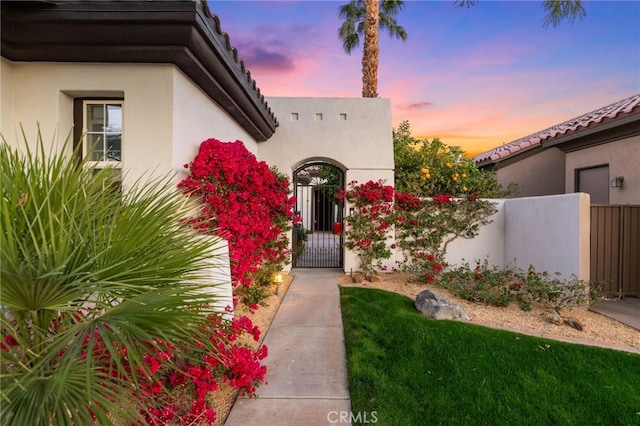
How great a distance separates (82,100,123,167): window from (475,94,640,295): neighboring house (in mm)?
8461

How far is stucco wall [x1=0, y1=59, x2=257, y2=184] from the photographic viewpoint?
3.83 m

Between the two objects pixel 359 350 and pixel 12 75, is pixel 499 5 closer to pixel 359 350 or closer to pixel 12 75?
pixel 359 350

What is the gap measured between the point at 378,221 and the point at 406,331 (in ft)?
13.5

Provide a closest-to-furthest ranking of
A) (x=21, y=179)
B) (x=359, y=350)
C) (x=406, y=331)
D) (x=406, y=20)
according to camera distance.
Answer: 1. (x=21, y=179)
2. (x=359, y=350)
3. (x=406, y=331)
4. (x=406, y=20)

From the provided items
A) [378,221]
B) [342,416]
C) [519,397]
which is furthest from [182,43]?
[378,221]

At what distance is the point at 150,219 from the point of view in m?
2.20

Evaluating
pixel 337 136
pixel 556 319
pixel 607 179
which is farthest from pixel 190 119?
pixel 607 179

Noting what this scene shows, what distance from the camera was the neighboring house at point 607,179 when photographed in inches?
265

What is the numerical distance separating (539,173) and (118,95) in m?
13.3

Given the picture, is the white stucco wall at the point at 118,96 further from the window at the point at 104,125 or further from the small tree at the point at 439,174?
the small tree at the point at 439,174

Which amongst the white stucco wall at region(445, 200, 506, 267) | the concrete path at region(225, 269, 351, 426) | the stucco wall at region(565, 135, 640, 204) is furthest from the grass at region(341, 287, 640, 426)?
the stucco wall at region(565, 135, 640, 204)

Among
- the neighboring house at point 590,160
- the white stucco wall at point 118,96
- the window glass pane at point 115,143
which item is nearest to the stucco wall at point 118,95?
the white stucco wall at point 118,96

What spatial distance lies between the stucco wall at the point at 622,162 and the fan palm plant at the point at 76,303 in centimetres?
1014

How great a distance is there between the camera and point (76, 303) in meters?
1.98
